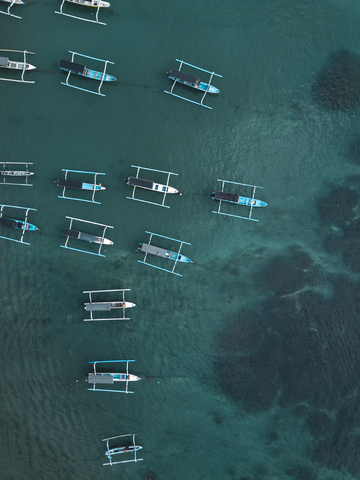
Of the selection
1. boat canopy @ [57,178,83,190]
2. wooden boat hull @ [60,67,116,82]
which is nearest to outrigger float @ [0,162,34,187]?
boat canopy @ [57,178,83,190]

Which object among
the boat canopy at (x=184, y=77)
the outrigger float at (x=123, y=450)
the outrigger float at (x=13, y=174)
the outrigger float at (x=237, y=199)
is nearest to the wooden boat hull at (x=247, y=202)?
the outrigger float at (x=237, y=199)

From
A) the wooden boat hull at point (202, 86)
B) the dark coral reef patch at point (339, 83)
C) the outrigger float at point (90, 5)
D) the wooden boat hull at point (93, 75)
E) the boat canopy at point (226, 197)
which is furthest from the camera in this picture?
the dark coral reef patch at point (339, 83)

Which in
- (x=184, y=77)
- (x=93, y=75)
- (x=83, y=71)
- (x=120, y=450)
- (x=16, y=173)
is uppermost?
(x=184, y=77)

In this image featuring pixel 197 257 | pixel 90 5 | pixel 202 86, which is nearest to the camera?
pixel 202 86

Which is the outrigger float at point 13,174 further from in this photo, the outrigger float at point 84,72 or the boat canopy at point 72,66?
the boat canopy at point 72,66

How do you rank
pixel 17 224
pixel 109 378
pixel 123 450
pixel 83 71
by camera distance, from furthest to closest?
pixel 17 224
pixel 83 71
pixel 123 450
pixel 109 378

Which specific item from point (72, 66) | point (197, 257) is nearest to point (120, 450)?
point (197, 257)

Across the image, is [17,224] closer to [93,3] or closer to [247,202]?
[247,202]
